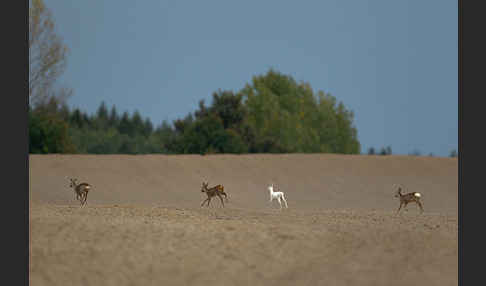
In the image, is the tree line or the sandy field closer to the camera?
the sandy field

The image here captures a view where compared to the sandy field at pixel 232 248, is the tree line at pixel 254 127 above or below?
above

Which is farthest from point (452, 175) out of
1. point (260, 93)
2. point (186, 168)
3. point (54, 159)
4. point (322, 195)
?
point (260, 93)

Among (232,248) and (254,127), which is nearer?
(232,248)

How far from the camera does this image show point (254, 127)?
2468 inches

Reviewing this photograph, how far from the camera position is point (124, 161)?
2811 centimetres

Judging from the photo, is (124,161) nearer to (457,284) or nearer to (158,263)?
(158,263)

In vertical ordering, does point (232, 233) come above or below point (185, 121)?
below

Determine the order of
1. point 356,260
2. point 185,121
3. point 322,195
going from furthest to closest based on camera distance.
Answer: point 185,121 → point 322,195 → point 356,260

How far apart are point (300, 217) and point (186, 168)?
12.2 m

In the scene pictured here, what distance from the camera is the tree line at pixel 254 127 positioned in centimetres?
4472

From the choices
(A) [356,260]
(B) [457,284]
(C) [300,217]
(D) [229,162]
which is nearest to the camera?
(B) [457,284]

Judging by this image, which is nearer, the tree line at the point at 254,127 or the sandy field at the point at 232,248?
the sandy field at the point at 232,248

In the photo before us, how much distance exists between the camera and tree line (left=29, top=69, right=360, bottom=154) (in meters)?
44.7

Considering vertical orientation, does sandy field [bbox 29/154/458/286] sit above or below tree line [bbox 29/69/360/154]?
below
